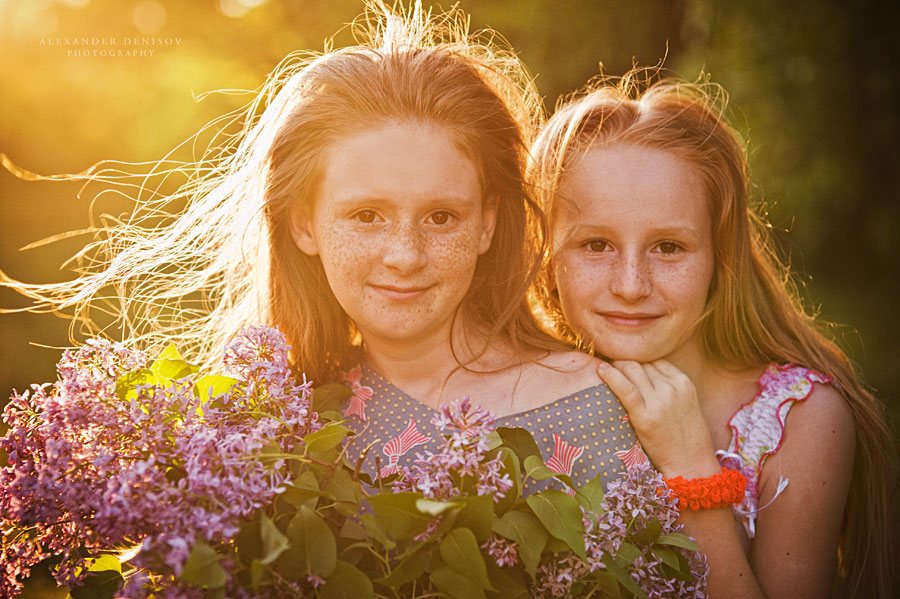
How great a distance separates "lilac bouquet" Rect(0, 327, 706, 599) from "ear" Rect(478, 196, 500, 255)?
2.62ft

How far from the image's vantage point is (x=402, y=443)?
8.25 ft

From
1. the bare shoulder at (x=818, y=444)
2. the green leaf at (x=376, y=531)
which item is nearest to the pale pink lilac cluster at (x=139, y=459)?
the green leaf at (x=376, y=531)

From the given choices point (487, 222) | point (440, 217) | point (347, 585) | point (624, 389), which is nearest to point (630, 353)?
point (624, 389)

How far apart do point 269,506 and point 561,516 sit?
60 centimetres

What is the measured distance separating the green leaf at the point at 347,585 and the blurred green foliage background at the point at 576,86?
4.72 metres

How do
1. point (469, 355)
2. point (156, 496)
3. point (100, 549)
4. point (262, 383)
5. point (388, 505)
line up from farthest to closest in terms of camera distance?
point (469, 355) < point (262, 383) < point (100, 549) < point (388, 505) < point (156, 496)

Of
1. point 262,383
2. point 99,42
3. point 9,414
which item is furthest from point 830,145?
point 9,414

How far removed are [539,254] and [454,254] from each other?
0.40m

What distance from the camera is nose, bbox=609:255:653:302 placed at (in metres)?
2.62

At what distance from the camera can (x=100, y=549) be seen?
6.06 ft

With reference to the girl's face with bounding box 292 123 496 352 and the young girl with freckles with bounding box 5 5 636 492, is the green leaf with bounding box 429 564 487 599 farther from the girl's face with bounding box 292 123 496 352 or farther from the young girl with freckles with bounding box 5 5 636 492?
the girl's face with bounding box 292 123 496 352

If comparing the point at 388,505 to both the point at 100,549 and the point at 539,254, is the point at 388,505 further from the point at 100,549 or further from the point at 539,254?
the point at 539,254

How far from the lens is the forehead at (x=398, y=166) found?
235 centimetres

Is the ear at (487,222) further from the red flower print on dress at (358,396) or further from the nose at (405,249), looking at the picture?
the red flower print on dress at (358,396)
